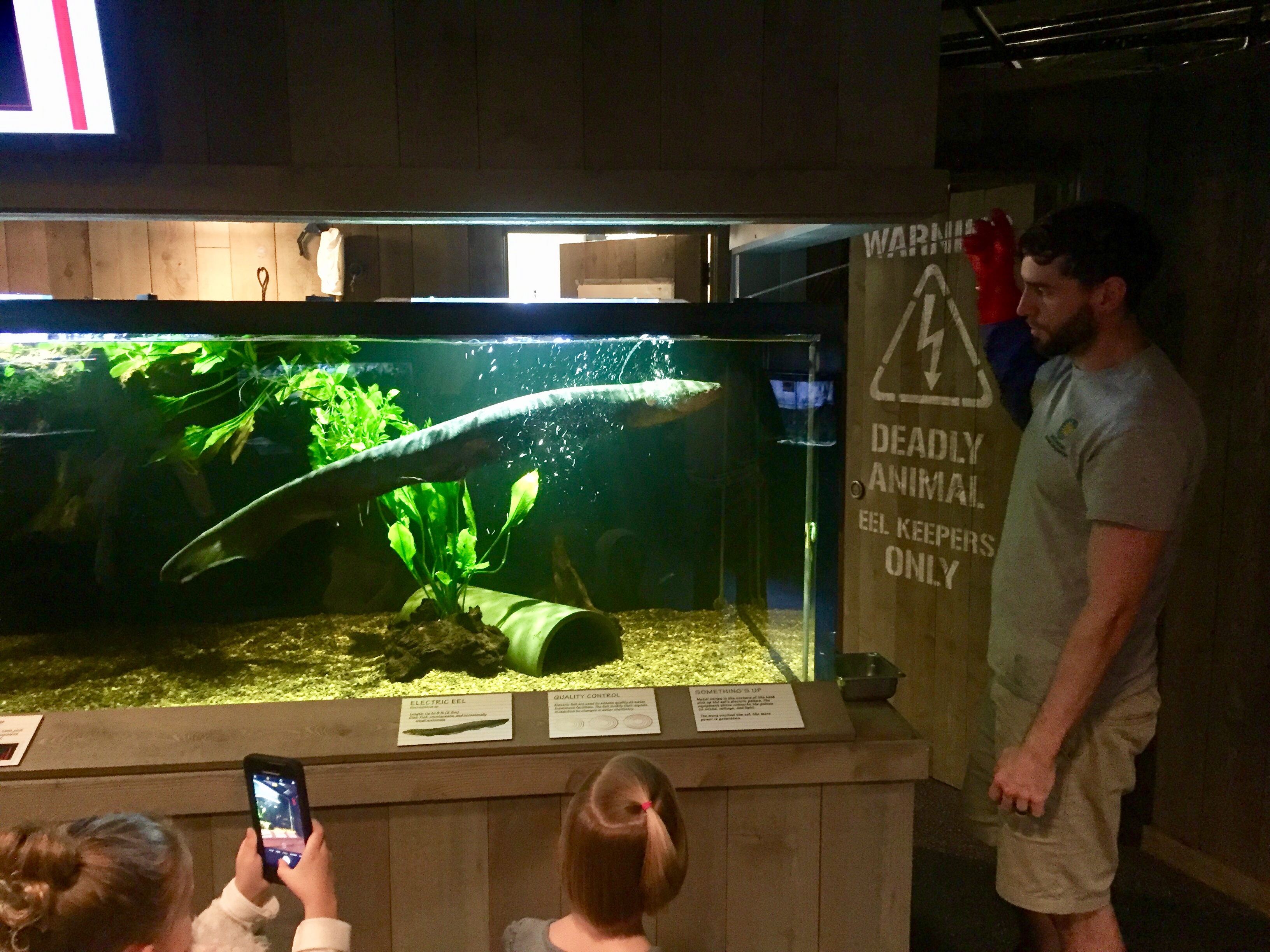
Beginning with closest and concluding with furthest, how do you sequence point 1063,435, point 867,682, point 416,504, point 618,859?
point 618,859 → point 1063,435 → point 867,682 → point 416,504

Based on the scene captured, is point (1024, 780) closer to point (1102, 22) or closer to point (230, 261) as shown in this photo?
point (1102, 22)

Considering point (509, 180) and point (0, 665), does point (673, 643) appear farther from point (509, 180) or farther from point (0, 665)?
point (0, 665)

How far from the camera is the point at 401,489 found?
2.24 m

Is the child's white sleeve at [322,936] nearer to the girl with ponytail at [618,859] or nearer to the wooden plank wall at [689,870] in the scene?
the girl with ponytail at [618,859]

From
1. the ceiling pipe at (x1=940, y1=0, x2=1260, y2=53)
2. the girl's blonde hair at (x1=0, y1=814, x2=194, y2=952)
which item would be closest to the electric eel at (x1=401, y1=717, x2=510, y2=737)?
the girl's blonde hair at (x1=0, y1=814, x2=194, y2=952)

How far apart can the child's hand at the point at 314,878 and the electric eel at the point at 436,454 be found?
2.69ft

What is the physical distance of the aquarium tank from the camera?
1.87 m

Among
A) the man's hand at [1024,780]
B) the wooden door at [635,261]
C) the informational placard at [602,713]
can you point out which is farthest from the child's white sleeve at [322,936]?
the wooden door at [635,261]

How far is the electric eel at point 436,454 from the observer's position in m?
1.96

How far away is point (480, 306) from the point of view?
5.57 ft

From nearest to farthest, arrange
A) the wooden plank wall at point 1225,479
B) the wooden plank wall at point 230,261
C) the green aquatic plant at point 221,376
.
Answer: the green aquatic plant at point 221,376 < the wooden plank wall at point 1225,479 < the wooden plank wall at point 230,261

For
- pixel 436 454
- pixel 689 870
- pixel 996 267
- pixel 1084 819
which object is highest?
pixel 996 267

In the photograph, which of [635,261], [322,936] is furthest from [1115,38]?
[322,936]

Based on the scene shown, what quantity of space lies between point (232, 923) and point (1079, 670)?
4.54ft
